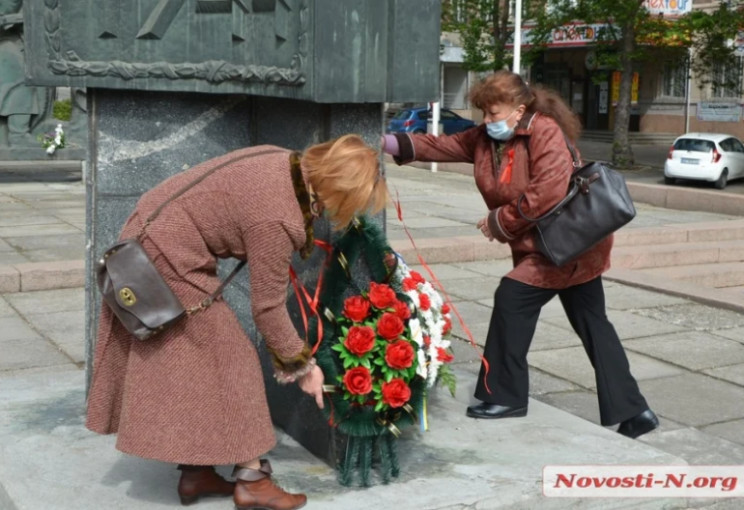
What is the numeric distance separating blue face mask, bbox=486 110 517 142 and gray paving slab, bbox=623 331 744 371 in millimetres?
2738

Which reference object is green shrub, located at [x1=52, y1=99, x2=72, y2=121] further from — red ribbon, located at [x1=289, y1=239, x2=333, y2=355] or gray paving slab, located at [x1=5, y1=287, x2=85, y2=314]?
red ribbon, located at [x1=289, y1=239, x2=333, y2=355]

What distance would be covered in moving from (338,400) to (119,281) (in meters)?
0.95

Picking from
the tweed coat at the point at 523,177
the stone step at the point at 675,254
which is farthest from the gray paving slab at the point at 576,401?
the stone step at the point at 675,254

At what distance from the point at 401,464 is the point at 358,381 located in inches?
22.5

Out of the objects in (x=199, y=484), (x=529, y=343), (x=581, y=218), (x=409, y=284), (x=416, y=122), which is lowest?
(x=199, y=484)

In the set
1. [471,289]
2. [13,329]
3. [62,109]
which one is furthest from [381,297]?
[62,109]

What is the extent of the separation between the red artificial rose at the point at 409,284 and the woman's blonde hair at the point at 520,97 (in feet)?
3.29

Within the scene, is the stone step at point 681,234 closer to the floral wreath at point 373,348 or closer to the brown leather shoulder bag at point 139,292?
the floral wreath at point 373,348

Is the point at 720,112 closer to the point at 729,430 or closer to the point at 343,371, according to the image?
the point at 729,430

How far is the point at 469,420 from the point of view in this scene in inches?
192

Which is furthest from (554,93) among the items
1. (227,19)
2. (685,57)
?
(685,57)

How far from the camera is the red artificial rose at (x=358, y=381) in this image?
3.84 metres

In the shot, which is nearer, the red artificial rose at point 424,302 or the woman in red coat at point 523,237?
the red artificial rose at point 424,302

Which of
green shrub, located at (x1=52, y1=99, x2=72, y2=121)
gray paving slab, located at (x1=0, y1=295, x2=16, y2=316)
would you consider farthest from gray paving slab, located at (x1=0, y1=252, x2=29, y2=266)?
green shrub, located at (x1=52, y1=99, x2=72, y2=121)
